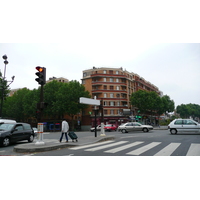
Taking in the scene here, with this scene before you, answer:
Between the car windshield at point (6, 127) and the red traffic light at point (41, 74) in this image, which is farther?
the car windshield at point (6, 127)

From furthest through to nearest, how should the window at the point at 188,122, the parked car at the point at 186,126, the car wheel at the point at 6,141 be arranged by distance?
the window at the point at 188,122, the parked car at the point at 186,126, the car wheel at the point at 6,141

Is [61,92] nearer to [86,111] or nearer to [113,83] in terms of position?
[86,111]

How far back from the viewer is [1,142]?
10.7m

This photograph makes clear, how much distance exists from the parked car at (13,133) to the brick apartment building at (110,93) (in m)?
37.6

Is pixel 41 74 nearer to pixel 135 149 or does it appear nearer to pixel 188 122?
pixel 135 149

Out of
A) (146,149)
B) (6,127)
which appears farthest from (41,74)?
(146,149)

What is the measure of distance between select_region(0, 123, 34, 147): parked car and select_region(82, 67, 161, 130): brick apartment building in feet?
123

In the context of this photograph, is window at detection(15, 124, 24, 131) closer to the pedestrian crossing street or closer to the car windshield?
the car windshield

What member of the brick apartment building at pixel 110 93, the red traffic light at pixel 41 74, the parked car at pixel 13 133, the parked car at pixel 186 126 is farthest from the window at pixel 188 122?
the brick apartment building at pixel 110 93

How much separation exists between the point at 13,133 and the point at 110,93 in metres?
43.0

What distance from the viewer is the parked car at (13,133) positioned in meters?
11.0

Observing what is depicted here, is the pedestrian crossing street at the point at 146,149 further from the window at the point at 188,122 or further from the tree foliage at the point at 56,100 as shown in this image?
the tree foliage at the point at 56,100

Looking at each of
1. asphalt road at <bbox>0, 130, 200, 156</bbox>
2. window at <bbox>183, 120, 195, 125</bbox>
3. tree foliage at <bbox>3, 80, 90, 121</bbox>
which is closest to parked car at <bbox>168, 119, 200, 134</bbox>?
window at <bbox>183, 120, 195, 125</bbox>

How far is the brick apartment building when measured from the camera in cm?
5172
